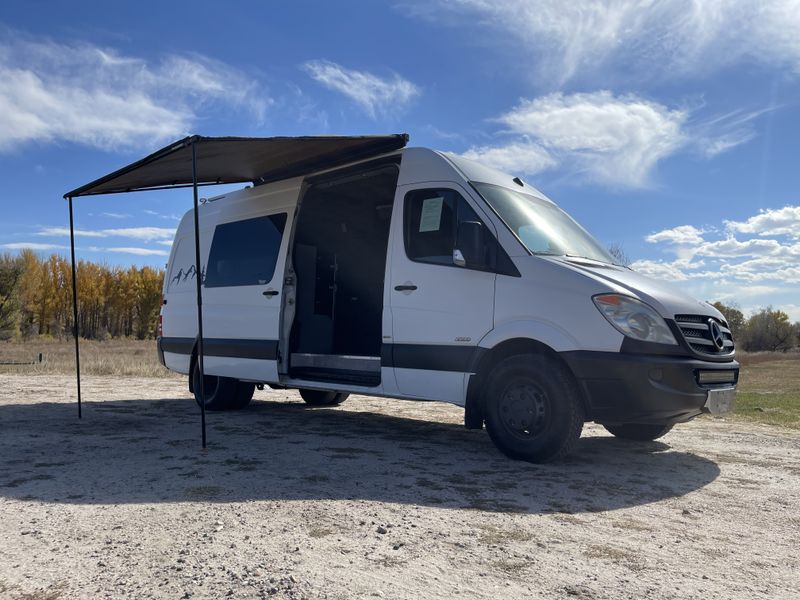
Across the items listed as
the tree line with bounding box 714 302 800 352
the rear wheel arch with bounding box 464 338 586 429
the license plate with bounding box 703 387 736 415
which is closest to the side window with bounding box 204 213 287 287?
the rear wheel arch with bounding box 464 338 586 429

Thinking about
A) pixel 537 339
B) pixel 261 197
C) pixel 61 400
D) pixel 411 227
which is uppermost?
pixel 261 197

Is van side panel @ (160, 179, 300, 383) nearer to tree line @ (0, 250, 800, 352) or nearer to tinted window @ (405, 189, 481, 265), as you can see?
tinted window @ (405, 189, 481, 265)

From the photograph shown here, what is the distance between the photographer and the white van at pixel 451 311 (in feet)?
15.4

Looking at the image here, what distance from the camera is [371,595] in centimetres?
251

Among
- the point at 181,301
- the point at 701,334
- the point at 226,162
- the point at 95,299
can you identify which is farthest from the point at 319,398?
the point at 95,299

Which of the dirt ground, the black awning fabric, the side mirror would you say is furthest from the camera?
the black awning fabric

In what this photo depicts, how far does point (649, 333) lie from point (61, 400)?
7.96 metres

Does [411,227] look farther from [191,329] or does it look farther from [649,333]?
[191,329]

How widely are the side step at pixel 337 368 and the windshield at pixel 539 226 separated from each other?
1.95m

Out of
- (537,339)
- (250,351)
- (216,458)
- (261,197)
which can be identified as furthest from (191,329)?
(537,339)

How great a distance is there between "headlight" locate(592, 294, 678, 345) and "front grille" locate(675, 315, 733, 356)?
18cm

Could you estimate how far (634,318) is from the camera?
466 cm

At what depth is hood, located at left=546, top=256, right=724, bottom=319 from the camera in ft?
15.5

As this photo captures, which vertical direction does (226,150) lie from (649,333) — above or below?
above
